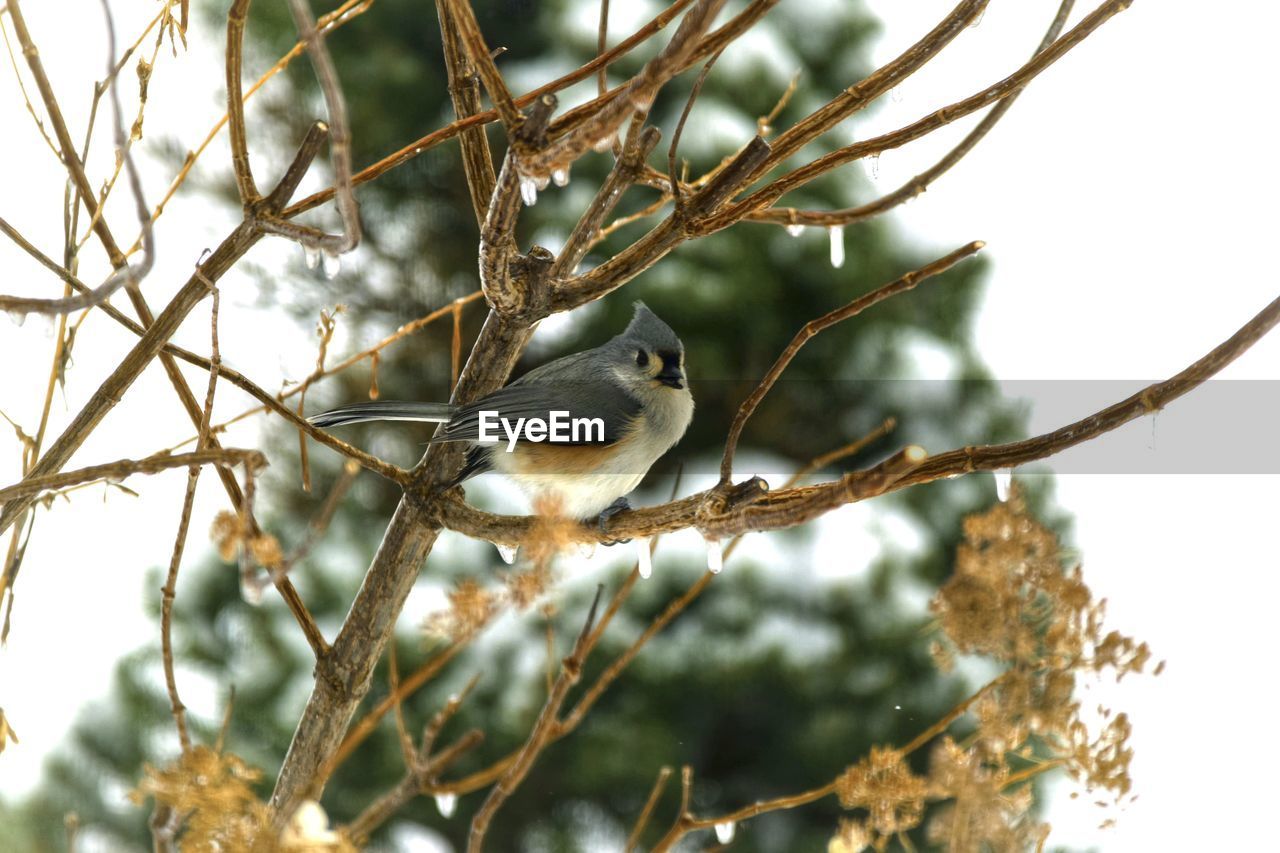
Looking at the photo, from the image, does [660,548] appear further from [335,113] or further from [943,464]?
[335,113]

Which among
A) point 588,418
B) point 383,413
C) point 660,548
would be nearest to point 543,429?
point 588,418

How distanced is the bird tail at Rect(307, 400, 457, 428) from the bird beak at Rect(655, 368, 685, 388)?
13.7 inches

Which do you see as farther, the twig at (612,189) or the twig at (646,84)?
the twig at (612,189)

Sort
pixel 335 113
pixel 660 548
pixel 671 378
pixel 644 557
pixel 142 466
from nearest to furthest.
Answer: pixel 335 113
pixel 142 466
pixel 644 557
pixel 671 378
pixel 660 548

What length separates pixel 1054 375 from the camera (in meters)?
2.33

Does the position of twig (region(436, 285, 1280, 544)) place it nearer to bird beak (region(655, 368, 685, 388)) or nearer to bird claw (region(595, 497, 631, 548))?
bird claw (region(595, 497, 631, 548))

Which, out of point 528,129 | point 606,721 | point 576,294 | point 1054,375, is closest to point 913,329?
point 1054,375

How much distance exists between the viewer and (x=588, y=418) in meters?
1.17

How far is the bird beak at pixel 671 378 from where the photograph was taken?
125 centimetres

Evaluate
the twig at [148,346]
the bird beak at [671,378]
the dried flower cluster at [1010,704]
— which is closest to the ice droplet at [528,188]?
the twig at [148,346]

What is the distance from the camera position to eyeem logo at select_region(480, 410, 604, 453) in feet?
3.08

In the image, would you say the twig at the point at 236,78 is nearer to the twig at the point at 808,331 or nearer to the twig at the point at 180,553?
the twig at the point at 180,553

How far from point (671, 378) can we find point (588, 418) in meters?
0.13

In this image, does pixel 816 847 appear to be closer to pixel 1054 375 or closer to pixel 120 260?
pixel 1054 375
